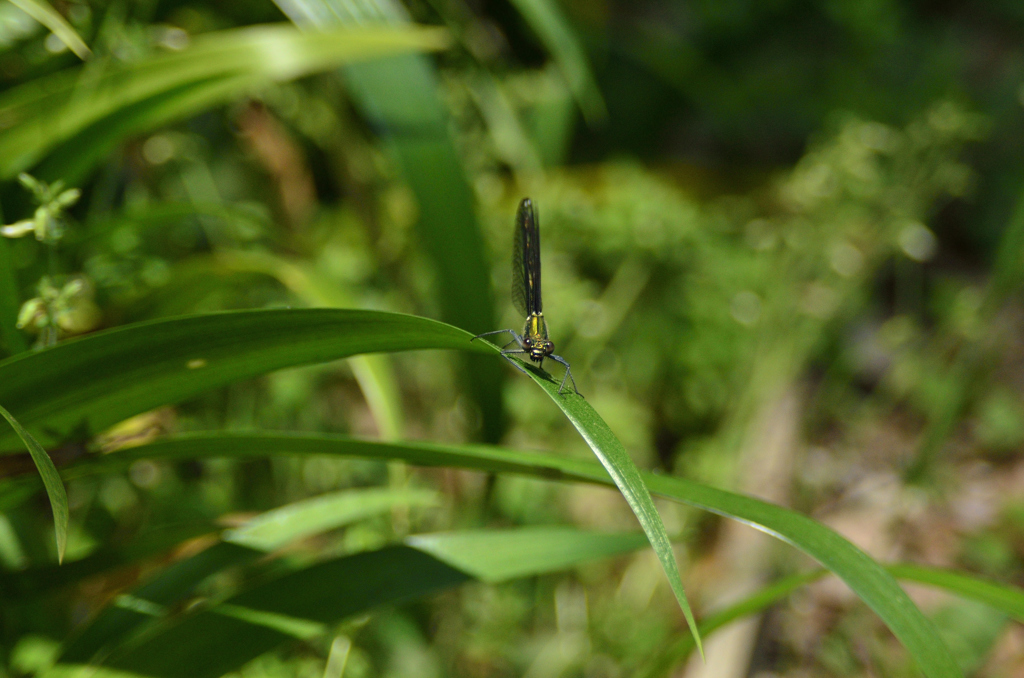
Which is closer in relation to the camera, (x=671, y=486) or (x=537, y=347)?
(x=671, y=486)

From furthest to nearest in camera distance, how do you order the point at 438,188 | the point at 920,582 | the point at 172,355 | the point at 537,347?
the point at 438,188 < the point at 537,347 < the point at 920,582 < the point at 172,355

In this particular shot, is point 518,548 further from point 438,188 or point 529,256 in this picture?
point 438,188

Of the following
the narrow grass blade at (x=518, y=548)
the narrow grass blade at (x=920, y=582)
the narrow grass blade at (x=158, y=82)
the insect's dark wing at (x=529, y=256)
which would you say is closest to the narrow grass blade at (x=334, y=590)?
the narrow grass blade at (x=518, y=548)

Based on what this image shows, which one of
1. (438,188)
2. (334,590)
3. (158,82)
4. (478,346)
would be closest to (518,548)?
(334,590)

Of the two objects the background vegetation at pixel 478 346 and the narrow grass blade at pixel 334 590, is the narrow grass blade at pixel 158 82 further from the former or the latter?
the narrow grass blade at pixel 334 590

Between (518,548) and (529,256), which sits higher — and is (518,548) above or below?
below

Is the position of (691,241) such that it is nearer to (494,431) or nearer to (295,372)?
(494,431)

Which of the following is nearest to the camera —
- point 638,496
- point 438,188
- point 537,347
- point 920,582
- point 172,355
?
point 638,496

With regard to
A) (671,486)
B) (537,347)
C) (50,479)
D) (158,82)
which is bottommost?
(50,479)
